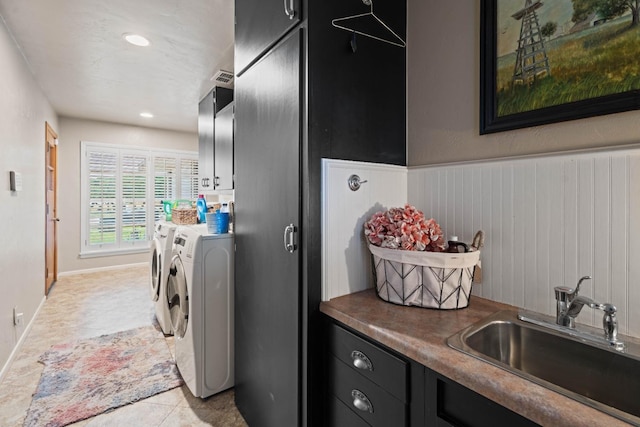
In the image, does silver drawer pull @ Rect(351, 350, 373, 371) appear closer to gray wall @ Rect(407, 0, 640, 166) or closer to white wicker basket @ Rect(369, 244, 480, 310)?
white wicker basket @ Rect(369, 244, 480, 310)

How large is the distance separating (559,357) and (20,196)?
3.72 m

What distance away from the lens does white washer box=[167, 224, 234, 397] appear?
1803 mm

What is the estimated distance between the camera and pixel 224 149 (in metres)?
2.67

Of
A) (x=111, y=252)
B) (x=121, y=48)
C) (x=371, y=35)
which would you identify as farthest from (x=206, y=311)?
(x=111, y=252)

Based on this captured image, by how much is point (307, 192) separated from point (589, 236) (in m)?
0.95

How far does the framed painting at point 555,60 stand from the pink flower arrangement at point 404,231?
460 millimetres

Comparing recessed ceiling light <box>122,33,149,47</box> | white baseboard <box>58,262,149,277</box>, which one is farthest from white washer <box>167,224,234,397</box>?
white baseboard <box>58,262,149,277</box>

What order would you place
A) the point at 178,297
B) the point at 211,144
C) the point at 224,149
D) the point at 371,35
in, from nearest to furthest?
the point at 371,35, the point at 178,297, the point at 224,149, the point at 211,144

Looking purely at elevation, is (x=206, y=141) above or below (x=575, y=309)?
above

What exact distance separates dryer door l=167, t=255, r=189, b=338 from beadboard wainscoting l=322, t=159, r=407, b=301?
3.68 ft

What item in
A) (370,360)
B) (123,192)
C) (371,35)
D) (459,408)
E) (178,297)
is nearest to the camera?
(459,408)

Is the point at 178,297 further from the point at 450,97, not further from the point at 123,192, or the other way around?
the point at 123,192

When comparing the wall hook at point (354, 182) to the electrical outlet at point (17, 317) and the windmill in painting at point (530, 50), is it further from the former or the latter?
the electrical outlet at point (17, 317)

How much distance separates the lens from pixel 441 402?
30.9 inches
